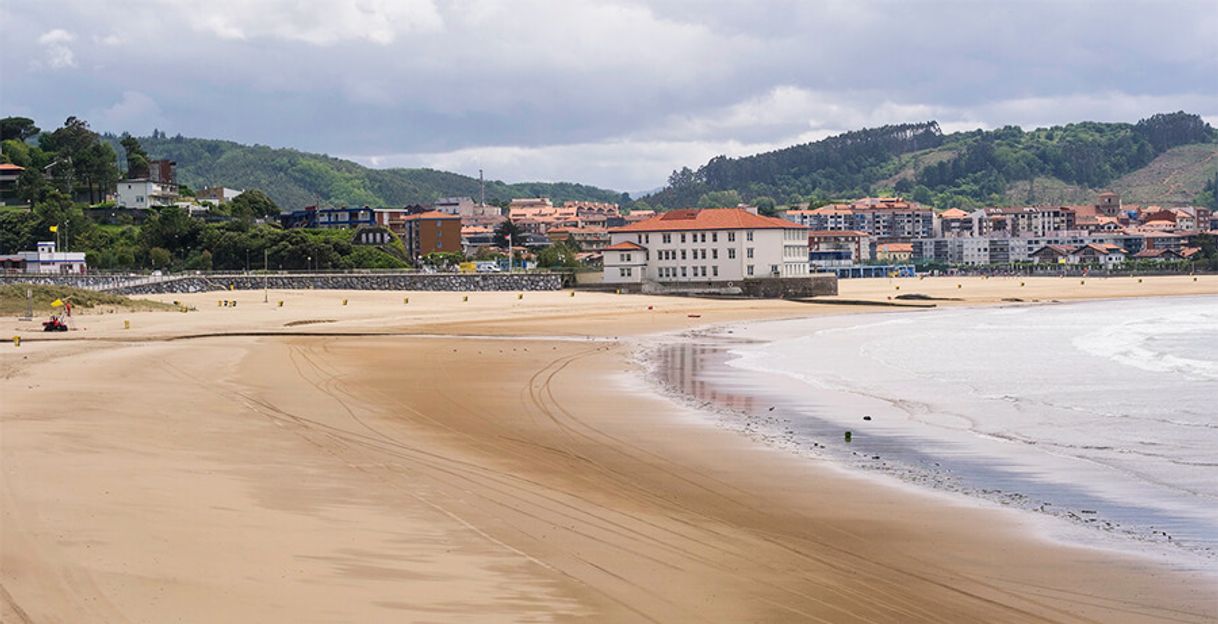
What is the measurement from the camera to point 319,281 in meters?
78.8

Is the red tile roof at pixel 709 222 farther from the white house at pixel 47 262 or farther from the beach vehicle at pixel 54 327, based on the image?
the beach vehicle at pixel 54 327

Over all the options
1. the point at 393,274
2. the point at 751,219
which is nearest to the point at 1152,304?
the point at 751,219

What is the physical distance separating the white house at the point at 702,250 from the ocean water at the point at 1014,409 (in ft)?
114

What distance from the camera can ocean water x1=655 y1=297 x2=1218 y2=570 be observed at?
44.9 ft

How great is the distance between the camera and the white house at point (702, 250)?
80.4m

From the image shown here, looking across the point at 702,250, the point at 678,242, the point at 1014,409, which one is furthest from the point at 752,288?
the point at 1014,409

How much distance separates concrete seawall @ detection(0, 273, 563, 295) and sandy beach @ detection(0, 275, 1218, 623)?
5204 centimetres

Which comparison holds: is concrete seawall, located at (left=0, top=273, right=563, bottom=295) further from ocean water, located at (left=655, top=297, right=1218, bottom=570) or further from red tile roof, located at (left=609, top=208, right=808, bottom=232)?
ocean water, located at (left=655, top=297, right=1218, bottom=570)

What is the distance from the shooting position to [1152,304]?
2753 inches

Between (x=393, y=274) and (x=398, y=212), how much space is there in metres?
59.9

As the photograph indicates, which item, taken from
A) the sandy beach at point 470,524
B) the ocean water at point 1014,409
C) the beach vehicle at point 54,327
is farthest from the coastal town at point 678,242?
the sandy beach at point 470,524

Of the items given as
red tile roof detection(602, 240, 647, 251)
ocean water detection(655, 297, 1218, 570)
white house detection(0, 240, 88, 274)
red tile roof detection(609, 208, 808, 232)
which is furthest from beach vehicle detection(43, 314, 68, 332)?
red tile roof detection(609, 208, 808, 232)

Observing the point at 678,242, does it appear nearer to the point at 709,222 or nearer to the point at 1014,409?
the point at 709,222

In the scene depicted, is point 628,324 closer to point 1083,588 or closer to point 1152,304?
point 1152,304
